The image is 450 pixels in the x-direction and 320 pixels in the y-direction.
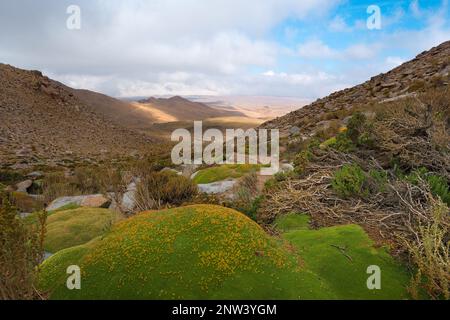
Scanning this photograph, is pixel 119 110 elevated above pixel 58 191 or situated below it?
above

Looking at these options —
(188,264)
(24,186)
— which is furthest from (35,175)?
(188,264)

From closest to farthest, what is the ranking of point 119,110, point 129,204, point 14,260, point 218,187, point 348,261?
point 14,260
point 348,261
point 129,204
point 218,187
point 119,110

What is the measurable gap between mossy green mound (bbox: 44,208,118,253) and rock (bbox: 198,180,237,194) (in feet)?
11.8

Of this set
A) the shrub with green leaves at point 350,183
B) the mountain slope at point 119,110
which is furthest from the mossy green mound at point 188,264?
the mountain slope at point 119,110

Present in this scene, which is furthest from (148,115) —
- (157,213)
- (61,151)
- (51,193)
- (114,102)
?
(157,213)

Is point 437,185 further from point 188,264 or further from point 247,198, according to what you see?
point 188,264

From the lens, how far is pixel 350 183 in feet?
24.1

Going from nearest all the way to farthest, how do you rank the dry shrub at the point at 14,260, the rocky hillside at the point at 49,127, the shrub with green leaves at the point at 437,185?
the dry shrub at the point at 14,260
the shrub with green leaves at the point at 437,185
the rocky hillside at the point at 49,127

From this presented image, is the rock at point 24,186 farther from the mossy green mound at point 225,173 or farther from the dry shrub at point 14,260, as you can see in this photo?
the dry shrub at point 14,260

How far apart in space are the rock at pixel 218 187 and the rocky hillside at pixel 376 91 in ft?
30.3

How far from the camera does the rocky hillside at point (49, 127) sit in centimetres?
3831

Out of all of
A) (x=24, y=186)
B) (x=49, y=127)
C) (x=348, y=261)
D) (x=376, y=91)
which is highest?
(x=376, y=91)

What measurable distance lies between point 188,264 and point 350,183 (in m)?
4.54
